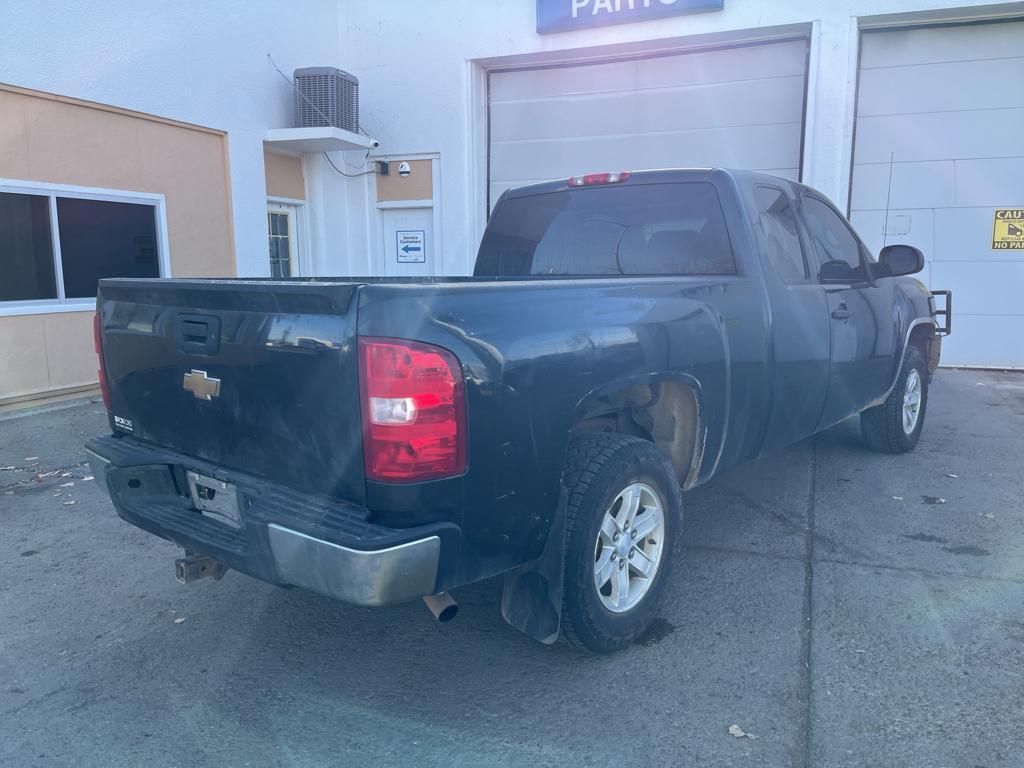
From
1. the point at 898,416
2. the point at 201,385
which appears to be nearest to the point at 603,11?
the point at 898,416

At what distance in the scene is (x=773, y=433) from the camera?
4230 mm

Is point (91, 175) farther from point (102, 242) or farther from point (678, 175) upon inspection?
point (678, 175)

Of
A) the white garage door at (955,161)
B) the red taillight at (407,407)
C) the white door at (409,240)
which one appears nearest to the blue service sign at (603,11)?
the white garage door at (955,161)

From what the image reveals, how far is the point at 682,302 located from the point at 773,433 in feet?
3.85

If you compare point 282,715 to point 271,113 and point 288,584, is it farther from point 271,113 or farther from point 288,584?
point 271,113

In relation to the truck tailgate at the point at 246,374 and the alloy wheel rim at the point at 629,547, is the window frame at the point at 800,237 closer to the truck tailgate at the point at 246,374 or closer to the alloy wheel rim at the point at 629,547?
the alloy wheel rim at the point at 629,547

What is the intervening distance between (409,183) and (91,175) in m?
4.87

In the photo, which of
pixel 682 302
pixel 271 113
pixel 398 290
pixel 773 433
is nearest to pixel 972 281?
pixel 773 433

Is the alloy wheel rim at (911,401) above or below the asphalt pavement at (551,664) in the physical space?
above

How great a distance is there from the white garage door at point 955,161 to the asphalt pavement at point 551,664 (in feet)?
21.8

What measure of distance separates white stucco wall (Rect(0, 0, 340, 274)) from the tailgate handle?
6353mm

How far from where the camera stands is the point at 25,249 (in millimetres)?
8102

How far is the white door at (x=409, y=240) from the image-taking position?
41.4 ft

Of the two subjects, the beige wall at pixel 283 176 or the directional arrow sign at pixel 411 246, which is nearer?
the beige wall at pixel 283 176
